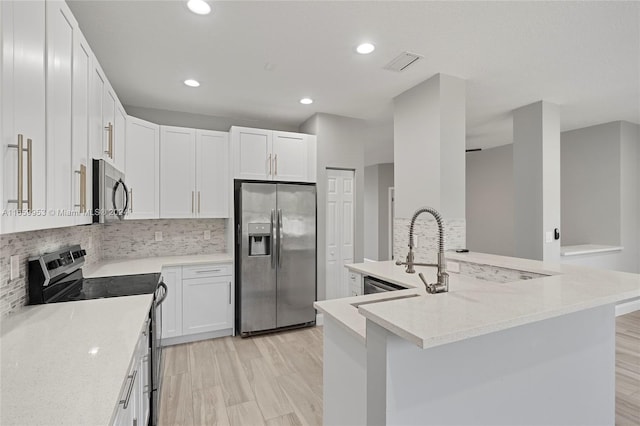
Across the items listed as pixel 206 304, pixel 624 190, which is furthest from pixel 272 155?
pixel 624 190

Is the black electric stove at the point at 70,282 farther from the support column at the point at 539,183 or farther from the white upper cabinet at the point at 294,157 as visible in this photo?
the support column at the point at 539,183

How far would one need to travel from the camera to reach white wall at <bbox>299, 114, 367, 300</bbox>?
3.91m

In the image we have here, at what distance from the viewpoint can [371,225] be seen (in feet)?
28.0

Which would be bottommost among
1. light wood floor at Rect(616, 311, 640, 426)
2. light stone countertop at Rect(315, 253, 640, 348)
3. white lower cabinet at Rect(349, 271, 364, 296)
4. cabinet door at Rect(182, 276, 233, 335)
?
light wood floor at Rect(616, 311, 640, 426)

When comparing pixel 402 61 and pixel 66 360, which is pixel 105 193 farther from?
pixel 402 61

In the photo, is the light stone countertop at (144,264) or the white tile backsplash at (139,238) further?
the light stone countertop at (144,264)

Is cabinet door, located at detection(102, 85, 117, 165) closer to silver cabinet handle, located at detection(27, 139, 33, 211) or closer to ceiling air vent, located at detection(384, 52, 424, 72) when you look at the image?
silver cabinet handle, located at detection(27, 139, 33, 211)

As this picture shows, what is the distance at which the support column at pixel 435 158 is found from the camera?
2799mm

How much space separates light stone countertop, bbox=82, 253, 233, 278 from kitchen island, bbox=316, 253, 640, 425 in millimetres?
1998

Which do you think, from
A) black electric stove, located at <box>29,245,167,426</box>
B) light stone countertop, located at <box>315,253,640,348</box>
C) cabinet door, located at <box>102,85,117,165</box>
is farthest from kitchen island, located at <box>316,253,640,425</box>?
cabinet door, located at <box>102,85,117,165</box>

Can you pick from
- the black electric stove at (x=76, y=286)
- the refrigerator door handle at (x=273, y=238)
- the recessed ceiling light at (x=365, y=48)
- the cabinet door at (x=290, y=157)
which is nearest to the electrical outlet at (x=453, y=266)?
the recessed ceiling light at (x=365, y=48)

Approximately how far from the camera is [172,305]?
10.7 feet

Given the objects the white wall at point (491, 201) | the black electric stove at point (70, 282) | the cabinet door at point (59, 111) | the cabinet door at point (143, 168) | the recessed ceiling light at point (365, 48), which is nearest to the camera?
the cabinet door at point (59, 111)

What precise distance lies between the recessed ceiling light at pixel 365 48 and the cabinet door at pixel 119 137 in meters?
1.97
